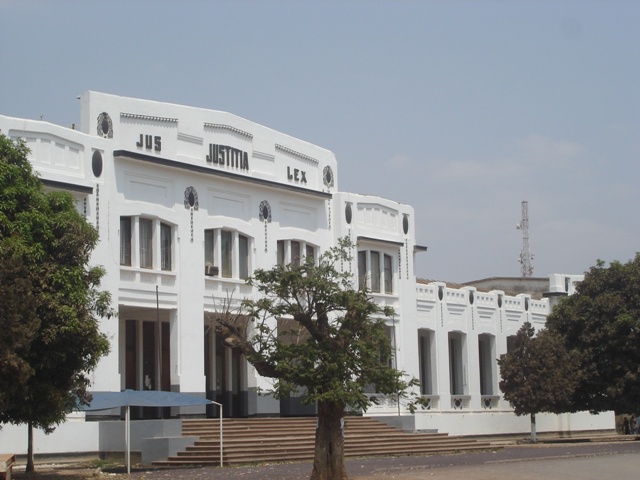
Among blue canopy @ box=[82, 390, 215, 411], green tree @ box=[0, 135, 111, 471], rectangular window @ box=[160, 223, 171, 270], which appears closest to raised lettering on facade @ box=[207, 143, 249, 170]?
rectangular window @ box=[160, 223, 171, 270]

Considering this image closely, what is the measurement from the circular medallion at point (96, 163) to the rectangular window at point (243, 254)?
6.70 metres

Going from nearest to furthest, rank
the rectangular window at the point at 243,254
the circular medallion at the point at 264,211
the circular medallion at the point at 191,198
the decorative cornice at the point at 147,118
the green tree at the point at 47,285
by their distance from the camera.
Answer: the green tree at the point at 47,285
the decorative cornice at the point at 147,118
the circular medallion at the point at 191,198
the rectangular window at the point at 243,254
the circular medallion at the point at 264,211

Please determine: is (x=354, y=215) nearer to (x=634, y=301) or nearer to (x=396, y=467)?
(x=634, y=301)

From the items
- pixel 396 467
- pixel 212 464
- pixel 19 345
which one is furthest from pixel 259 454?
pixel 19 345

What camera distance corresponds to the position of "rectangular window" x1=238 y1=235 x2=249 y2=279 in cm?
3684

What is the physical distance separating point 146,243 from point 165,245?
2.54 feet

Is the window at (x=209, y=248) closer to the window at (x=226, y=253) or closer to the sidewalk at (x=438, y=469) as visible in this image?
the window at (x=226, y=253)

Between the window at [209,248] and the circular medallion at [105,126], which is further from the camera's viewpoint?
the window at [209,248]

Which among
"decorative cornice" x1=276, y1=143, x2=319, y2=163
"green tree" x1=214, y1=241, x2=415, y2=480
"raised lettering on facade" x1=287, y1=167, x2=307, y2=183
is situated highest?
"decorative cornice" x1=276, y1=143, x2=319, y2=163

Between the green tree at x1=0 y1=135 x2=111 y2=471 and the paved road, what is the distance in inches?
159

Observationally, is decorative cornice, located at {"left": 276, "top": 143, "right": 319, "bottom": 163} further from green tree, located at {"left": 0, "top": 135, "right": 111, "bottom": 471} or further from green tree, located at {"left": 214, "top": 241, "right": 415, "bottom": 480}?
green tree, located at {"left": 214, "top": 241, "right": 415, "bottom": 480}

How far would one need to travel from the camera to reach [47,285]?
21.9 meters

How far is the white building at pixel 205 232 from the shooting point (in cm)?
3184

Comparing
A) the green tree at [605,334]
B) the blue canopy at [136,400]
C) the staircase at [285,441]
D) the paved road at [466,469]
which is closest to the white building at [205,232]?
the staircase at [285,441]
